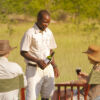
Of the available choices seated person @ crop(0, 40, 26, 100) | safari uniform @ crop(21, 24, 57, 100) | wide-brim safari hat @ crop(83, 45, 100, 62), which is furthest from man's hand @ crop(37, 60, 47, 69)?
seated person @ crop(0, 40, 26, 100)

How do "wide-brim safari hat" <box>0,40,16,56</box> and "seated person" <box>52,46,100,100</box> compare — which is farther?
"seated person" <box>52,46,100,100</box>

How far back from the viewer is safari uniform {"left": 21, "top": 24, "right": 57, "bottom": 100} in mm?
5988

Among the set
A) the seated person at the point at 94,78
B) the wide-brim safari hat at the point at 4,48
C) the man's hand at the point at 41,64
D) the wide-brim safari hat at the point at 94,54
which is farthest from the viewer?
the man's hand at the point at 41,64

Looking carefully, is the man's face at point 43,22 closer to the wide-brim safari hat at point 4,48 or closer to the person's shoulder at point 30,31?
the person's shoulder at point 30,31

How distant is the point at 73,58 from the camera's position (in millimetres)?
13703

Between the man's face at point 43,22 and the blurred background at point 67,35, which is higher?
the man's face at point 43,22

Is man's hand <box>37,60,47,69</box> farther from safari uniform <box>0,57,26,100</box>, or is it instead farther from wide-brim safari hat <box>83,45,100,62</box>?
safari uniform <box>0,57,26,100</box>

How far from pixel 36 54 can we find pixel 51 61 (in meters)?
0.31


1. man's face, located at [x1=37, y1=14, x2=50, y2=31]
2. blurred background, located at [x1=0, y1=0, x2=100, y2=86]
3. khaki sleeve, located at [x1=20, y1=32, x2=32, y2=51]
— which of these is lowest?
blurred background, located at [x1=0, y1=0, x2=100, y2=86]

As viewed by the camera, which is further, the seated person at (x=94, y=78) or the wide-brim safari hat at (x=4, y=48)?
the seated person at (x=94, y=78)

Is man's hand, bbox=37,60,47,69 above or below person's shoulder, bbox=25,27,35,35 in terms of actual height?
below

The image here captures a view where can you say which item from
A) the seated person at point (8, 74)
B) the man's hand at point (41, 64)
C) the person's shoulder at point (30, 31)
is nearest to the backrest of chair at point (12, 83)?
the seated person at point (8, 74)

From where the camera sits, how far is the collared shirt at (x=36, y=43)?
5.96 meters

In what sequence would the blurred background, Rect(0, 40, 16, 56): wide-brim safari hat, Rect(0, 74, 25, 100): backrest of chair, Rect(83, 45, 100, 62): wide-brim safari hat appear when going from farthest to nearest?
the blurred background, Rect(83, 45, 100, 62): wide-brim safari hat, Rect(0, 40, 16, 56): wide-brim safari hat, Rect(0, 74, 25, 100): backrest of chair
